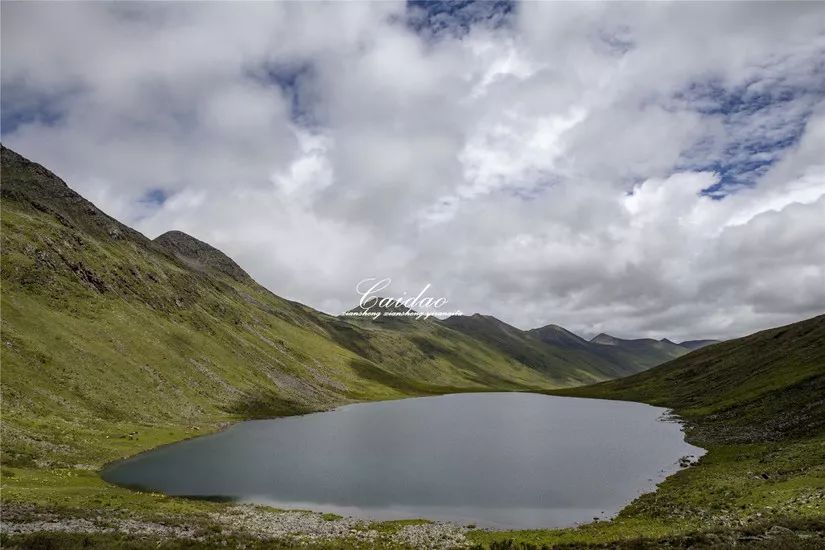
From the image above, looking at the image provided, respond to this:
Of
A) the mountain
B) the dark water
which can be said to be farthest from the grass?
the dark water

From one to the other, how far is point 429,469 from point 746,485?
128ft

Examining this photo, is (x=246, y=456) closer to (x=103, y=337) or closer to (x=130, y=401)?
(x=130, y=401)

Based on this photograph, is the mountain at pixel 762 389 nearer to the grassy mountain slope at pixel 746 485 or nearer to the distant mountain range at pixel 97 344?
the grassy mountain slope at pixel 746 485

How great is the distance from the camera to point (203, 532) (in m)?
37.9

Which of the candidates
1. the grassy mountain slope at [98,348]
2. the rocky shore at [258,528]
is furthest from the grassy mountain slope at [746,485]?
A: the grassy mountain slope at [98,348]

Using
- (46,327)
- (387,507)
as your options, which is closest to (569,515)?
(387,507)

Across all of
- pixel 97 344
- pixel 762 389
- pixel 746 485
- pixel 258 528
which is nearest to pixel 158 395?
pixel 97 344

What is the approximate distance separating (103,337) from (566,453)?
4197 inches

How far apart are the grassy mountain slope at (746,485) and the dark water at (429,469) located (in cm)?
500

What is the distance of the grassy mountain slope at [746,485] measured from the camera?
109 ft

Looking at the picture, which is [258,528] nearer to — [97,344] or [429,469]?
[429,469]

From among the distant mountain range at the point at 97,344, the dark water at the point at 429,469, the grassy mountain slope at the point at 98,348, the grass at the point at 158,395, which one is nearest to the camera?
the grass at the point at 158,395

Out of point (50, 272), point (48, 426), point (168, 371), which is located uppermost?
point (50, 272)

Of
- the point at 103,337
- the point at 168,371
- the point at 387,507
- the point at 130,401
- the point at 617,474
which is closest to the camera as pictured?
the point at 387,507
